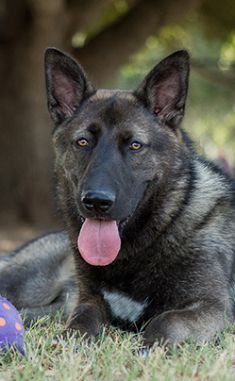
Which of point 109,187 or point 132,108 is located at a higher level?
point 132,108

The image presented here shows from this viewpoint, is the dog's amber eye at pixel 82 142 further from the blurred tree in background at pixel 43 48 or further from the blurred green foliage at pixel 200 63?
the blurred green foliage at pixel 200 63

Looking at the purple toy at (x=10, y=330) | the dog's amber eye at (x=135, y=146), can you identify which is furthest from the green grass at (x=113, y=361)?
the dog's amber eye at (x=135, y=146)

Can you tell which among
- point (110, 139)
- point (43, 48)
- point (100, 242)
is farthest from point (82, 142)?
point (43, 48)

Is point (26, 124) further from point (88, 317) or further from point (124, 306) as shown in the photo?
point (88, 317)

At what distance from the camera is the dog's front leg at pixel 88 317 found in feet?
15.1

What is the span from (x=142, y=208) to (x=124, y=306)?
0.67 meters

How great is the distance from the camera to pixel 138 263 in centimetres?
491

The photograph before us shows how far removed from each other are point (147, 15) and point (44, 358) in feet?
35.0

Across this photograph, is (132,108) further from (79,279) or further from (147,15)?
(147,15)

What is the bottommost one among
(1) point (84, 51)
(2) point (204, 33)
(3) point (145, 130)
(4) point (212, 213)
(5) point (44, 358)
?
(5) point (44, 358)

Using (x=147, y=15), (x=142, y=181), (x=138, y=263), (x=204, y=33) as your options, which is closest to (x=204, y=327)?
(x=138, y=263)

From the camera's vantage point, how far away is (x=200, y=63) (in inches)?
774

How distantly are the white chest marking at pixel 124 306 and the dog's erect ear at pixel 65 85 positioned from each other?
1.27m

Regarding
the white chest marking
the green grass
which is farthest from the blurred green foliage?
the green grass
